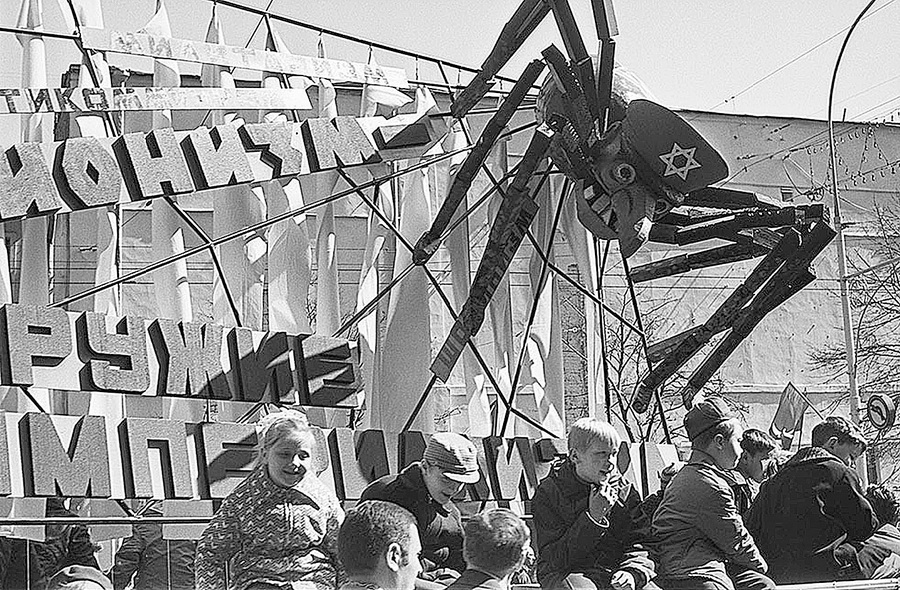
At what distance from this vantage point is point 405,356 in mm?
8727

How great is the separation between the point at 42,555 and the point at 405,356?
335 centimetres

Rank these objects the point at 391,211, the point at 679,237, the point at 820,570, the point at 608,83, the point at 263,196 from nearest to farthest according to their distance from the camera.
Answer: the point at 820,570 → the point at 608,83 → the point at 679,237 → the point at 263,196 → the point at 391,211

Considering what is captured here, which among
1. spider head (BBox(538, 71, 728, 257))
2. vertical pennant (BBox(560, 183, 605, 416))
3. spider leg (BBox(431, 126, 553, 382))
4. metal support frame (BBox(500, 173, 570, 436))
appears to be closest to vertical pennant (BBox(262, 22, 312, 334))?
spider leg (BBox(431, 126, 553, 382))

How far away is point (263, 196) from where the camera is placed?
876 cm

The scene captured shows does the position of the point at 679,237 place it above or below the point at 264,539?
above

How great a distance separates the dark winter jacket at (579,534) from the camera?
16.2 ft

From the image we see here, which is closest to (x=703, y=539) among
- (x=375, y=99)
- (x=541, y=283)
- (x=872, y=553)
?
(x=872, y=553)

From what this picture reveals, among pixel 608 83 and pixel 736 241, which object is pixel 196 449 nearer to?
pixel 608 83

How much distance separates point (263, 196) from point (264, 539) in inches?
188

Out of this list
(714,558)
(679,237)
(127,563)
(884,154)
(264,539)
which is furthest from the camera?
(884,154)

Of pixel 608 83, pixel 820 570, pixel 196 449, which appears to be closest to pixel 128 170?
pixel 196 449

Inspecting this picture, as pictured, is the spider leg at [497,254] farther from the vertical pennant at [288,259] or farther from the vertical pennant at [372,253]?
the vertical pennant at [288,259]

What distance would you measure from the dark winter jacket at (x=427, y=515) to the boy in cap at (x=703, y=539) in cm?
80

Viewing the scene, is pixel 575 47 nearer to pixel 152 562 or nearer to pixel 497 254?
pixel 497 254
